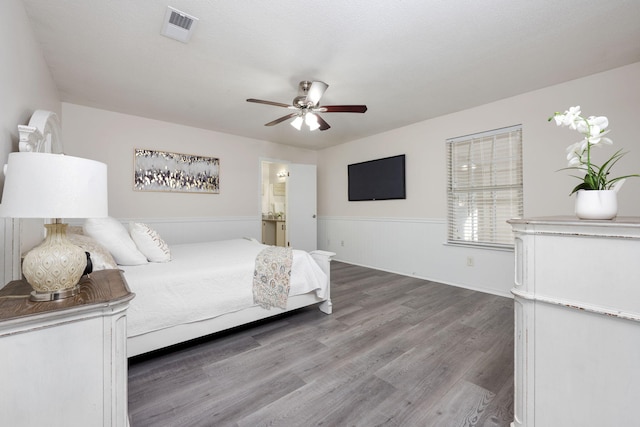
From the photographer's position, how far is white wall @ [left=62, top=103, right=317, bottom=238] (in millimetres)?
3510

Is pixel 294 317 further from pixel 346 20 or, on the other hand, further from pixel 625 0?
pixel 625 0

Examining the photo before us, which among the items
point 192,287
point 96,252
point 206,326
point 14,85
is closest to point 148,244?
point 96,252

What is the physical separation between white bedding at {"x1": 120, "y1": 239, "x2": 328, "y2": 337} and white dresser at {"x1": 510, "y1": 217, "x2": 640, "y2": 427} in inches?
69.2

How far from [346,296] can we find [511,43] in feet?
9.51

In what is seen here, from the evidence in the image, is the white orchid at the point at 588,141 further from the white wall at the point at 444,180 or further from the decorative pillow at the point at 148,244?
the decorative pillow at the point at 148,244

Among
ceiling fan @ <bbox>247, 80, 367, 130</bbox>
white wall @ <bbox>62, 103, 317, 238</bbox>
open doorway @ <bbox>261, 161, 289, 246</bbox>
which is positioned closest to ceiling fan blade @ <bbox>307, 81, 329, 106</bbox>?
ceiling fan @ <bbox>247, 80, 367, 130</bbox>

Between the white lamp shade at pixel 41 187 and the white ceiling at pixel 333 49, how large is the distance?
143 centimetres

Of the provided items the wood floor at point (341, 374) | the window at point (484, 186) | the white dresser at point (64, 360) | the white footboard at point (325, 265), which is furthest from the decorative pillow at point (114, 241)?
the window at point (484, 186)

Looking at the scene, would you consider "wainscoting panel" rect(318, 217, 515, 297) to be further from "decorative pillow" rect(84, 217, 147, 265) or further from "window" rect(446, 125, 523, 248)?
"decorative pillow" rect(84, 217, 147, 265)

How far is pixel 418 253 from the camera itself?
13.7ft

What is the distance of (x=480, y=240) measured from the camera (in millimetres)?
3584

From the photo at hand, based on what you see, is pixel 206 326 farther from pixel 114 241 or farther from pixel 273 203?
pixel 273 203

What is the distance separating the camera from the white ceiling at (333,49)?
70.6 inches

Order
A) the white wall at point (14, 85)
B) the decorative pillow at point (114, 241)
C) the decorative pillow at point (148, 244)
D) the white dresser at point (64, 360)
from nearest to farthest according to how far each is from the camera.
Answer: the white dresser at point (64, 360)
the white wall at point (14, 85)
the decorative pillow at point (114, 241)
the decorative pillow at point (148, 244)
